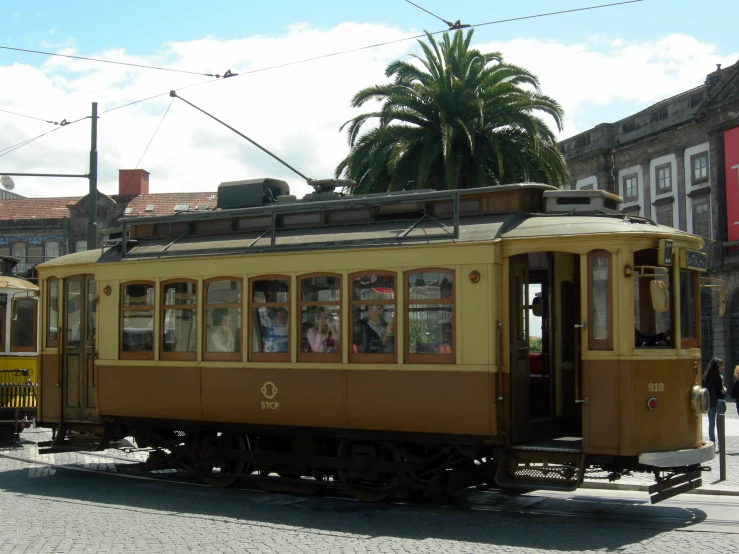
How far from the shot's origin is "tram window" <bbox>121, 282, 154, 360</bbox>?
Answer: 504 inches

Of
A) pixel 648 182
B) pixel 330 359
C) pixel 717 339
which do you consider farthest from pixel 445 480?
pixel 648 182

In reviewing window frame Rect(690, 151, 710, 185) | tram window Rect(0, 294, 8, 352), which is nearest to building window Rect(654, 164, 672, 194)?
window frame Rect(690, 151, 710, 185)

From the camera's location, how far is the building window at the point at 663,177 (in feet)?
129

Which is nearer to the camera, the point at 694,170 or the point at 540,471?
the point at 540,471

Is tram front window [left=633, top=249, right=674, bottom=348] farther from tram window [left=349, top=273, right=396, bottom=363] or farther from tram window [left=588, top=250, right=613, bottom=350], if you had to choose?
tram window [left=349, top=273, right=396, bottom=363]

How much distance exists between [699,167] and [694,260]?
1128 inches

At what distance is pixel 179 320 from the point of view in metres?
12.5

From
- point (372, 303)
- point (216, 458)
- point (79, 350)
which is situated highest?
point (372, 303)

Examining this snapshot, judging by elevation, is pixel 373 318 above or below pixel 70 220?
below

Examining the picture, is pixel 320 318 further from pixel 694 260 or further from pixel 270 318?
pixel 694 260

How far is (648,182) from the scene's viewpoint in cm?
4050

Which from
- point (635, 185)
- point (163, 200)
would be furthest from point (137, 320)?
point (163, 200)

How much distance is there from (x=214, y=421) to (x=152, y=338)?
1424mm

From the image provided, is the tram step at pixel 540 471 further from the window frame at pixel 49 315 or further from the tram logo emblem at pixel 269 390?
the window frame at pixel 49 315
